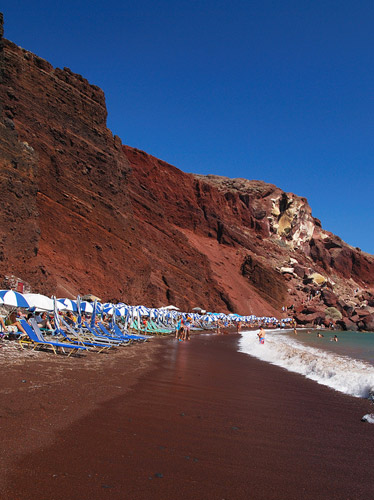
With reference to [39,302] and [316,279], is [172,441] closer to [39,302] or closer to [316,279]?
[39,302]

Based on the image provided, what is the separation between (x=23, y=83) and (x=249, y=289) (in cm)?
4939

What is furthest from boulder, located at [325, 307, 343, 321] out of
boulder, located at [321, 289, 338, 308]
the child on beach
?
the child on beach

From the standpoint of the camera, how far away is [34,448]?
3746 mm

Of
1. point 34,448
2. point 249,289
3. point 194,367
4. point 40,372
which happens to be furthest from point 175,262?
point 34,448

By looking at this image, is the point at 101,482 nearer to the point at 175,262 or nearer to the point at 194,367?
the point at 194,367

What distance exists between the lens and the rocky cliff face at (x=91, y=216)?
25469mm

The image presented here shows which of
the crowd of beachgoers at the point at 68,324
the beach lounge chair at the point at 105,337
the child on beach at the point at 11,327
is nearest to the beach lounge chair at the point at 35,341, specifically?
the crowd of beachgoers at the point at 68,324

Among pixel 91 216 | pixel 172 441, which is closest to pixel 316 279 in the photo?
pixel 91 216

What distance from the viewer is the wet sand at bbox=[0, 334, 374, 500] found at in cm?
324

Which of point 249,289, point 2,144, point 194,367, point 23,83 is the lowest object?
point 194,367

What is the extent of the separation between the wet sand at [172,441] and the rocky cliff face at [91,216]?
691 inches

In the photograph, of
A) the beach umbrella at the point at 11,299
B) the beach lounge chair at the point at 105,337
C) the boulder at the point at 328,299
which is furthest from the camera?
the boulder at the point at 328,299

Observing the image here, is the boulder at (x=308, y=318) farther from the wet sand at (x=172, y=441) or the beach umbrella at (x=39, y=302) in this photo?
the wet sand at (x=172, y=441)

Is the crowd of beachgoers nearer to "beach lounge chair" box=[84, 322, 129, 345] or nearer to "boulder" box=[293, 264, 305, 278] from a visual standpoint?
"beach lounge chair" box=[84, 322, 129, 345]
